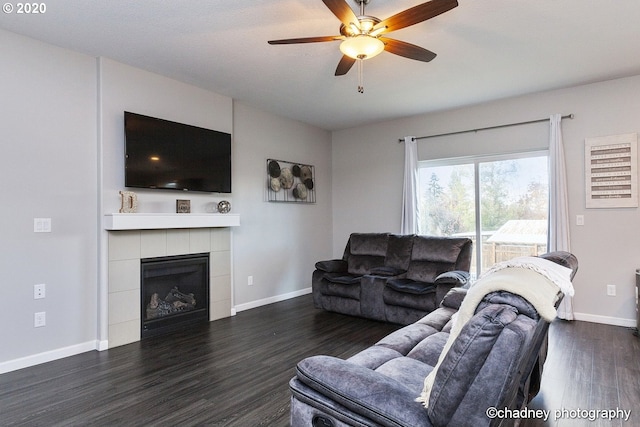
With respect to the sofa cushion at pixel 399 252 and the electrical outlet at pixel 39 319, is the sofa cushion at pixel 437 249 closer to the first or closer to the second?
the sofa cushion at pixel 399 252

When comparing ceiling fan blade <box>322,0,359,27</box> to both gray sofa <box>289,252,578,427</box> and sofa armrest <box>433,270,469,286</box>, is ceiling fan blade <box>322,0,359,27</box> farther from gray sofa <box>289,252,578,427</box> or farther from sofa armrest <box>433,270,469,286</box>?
sofa armrest <box>433,270,469,286</box>

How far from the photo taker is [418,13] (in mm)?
2152

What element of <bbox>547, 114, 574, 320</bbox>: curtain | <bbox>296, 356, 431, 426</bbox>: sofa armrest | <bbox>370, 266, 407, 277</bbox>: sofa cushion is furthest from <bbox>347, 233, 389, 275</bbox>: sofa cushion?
<bbox>296, 356, 431, 426</bbox>: sofa armrest

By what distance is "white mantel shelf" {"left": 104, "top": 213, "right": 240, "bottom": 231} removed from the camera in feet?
11.0

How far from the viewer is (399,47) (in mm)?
2617

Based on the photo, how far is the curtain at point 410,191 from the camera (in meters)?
5.32

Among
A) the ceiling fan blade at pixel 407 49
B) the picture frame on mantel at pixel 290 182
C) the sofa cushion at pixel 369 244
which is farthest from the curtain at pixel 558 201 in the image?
the picture frame on mantel at pixel 290 182

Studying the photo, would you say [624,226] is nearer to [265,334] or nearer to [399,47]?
[399,47]

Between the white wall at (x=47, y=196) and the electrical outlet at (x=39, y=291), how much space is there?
36 millimetres

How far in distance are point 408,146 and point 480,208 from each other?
138 centimetres

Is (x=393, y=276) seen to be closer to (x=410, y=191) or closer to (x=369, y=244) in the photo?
(x=369, y=244)

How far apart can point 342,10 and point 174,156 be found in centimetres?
252

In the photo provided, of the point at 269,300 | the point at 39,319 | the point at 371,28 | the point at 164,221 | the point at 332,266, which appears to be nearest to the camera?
the point at 371,28

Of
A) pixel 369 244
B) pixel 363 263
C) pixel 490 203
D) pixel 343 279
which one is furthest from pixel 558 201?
pixel 343 279
